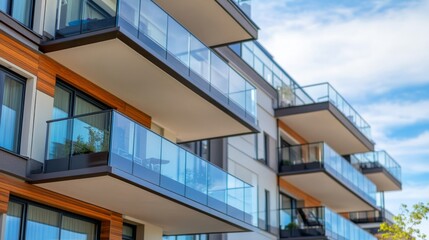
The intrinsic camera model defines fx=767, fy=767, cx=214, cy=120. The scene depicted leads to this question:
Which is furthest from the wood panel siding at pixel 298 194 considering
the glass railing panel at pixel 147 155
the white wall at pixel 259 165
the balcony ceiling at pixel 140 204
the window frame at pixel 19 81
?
the window frame at pixel 19 81

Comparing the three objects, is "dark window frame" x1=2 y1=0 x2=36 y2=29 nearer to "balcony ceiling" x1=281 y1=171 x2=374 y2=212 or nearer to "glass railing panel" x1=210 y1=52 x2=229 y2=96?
"glass railing panel" x1=210 y1=52 x2=229 y2=96

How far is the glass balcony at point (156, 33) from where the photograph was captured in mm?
16203

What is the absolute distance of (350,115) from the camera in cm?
3503

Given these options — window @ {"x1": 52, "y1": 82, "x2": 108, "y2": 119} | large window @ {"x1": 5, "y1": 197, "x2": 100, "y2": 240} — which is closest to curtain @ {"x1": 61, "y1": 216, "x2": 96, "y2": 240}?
large window @ {"x1": 5, "y1": 197, "x2": 100, "y2": 240}

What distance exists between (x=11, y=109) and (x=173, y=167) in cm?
409

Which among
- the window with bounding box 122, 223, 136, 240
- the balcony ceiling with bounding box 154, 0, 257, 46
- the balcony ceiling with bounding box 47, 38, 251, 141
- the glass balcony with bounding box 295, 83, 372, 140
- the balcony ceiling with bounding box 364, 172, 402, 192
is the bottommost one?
the window with bounding box 122, 223, 136, 240

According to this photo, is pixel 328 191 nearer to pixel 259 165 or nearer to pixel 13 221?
pixel 259 165

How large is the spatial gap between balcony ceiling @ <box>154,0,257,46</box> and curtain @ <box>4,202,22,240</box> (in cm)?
782

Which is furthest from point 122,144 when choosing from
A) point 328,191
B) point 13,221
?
point 328,191

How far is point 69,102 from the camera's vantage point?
16.8m

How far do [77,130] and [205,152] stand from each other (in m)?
9.59

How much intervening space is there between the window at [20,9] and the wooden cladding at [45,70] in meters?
0.62

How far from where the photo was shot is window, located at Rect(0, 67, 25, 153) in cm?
1477

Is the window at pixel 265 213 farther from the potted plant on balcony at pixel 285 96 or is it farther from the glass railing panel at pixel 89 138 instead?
the glass railing panel at pixel 89 138
